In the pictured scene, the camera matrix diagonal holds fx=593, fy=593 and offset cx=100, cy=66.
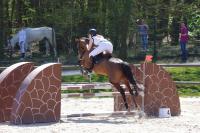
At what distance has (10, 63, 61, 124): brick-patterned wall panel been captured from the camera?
1301cm

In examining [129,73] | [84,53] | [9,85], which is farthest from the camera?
[84,53]

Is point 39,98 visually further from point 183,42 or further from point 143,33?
point 143,33

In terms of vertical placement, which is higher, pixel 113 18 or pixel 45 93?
pixel 113 18

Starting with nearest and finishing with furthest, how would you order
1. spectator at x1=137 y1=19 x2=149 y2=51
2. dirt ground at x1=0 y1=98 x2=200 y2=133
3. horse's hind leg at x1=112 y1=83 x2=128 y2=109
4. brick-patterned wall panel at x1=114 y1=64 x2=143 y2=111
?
1. dirt ground at x1=0 y1=98 x2=200 y2=133
2. horse's hind leg at x1=112 y1=83 x2=128 y2=109
3. brick-patterned wall panel at x1=114 y1=64 x2=143 y2=111
4. spectator at x1=137 y1=19 x2=149 y2=51

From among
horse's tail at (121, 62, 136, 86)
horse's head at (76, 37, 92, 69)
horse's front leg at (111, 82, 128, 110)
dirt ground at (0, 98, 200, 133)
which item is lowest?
dirt ground at (0, 98, 200, 133)

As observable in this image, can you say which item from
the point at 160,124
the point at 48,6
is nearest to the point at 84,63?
the point at 160,124

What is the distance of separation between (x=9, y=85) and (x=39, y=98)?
1.08 m

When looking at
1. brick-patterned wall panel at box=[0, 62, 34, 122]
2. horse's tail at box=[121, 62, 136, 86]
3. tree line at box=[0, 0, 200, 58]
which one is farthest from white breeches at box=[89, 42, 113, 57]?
tree line at box=[0, 0, 200, 58]

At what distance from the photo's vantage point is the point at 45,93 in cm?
1334

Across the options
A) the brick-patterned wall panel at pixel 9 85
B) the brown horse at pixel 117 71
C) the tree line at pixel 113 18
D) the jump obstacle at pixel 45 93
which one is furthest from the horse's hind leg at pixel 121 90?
the tree line at pixel 113 18

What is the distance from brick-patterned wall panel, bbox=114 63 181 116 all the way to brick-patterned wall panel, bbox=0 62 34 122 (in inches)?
120

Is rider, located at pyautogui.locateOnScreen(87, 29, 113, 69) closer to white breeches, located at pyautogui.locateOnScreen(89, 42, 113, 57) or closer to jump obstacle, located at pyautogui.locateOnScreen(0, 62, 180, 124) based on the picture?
white breeches, located at pyautogui.locateOnScreen(89, 42, 113, 57)

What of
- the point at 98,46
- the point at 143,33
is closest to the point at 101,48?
the point at 98,46

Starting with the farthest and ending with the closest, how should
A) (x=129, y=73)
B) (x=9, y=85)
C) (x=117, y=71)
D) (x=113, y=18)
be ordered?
(x=113, y=18), (x=117, y=71), (x=129, y=73), (x=9, y=85)
